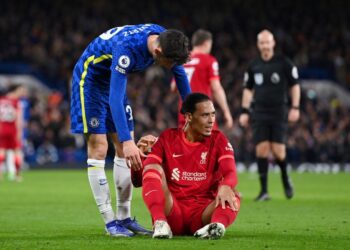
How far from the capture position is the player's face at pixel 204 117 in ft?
23.1

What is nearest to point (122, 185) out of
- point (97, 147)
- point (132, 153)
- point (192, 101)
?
point (97, 147)

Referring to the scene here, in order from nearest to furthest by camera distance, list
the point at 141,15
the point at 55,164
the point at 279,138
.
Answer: the point at 279,138
the point at 55,164
the point at 141,15

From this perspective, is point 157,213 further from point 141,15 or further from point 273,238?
point 141,15

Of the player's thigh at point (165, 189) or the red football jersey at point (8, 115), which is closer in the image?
the player's thigh at point (165, 189)

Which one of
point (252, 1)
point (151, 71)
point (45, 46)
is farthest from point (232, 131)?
point (252, 1)

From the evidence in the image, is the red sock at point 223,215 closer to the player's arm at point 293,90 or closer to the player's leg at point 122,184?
the player's leg at point 122,184

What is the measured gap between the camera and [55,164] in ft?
87.1

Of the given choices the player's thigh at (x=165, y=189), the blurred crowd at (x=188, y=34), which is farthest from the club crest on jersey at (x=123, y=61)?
the blurred crowd at (x=188, y=34)

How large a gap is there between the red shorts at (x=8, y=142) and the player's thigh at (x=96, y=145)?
1212cm

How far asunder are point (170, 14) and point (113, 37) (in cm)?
2867

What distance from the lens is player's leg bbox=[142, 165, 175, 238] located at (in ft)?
22.5

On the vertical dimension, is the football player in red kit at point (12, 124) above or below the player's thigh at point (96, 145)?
below

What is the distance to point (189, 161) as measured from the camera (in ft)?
23.5

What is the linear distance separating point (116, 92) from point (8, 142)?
1311cm
